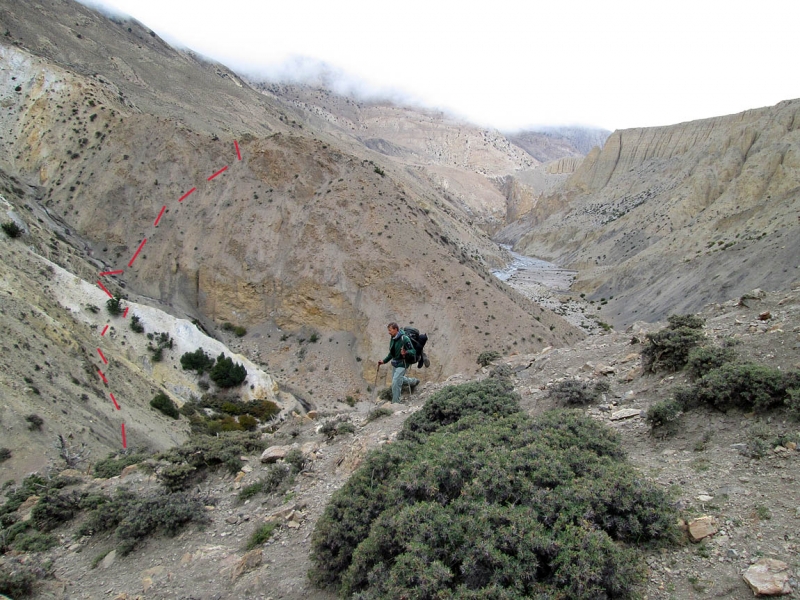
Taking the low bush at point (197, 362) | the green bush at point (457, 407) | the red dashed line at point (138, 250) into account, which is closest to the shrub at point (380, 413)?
the green bush at point (457, 407)

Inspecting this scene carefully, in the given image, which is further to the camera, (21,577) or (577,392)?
(577,392)

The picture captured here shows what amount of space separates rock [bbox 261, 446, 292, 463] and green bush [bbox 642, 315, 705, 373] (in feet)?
21.9

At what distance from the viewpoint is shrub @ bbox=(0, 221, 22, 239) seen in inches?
821

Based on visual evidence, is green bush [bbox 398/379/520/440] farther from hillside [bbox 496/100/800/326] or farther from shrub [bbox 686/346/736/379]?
hillside [bbox 496/100/800/326]

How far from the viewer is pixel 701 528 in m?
3.63

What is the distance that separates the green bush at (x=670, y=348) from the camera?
704 centimetres

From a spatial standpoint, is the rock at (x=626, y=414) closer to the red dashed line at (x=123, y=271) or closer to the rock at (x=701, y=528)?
the rock at (x=701, y=528)

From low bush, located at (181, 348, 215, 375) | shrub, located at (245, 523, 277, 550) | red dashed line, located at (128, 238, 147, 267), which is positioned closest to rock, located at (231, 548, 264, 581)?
shrub, located at (245, 523, 277, 550)

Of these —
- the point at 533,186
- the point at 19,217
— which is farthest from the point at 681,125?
the point at 19,217

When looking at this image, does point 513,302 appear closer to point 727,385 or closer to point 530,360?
point 530,360

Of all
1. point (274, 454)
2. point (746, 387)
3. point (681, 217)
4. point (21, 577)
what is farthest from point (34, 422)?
point (681, 217)

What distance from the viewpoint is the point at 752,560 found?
3.24 metres

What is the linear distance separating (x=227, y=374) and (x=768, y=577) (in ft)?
76.3

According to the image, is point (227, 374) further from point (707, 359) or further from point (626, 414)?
point (707, 359)
